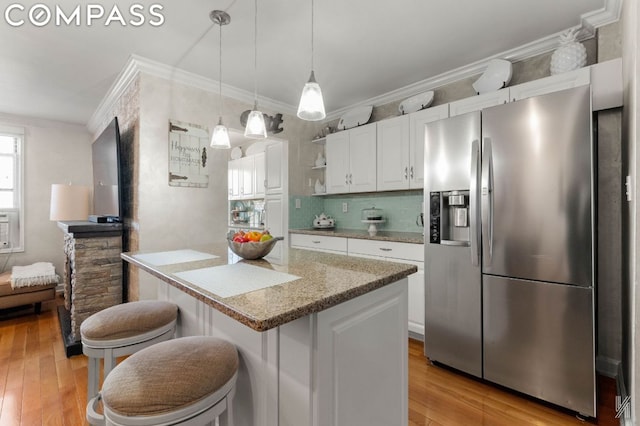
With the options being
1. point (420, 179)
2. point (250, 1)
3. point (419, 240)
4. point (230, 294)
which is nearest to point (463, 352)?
point (419, 240)

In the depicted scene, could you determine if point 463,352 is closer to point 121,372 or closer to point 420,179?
point 420,179

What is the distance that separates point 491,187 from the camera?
1.98 metres

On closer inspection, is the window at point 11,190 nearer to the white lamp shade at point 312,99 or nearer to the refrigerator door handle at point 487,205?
the white lamp shade at point 312,99

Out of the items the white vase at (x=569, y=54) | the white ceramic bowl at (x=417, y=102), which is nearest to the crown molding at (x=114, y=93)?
the white ceramic bowl at (x=417, y=102)

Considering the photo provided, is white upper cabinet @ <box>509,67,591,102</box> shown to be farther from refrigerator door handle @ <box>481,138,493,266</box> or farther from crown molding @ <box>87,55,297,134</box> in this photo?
crown molding @ <box>87,55,297,134</box>

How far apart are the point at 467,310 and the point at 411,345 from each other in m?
0.85

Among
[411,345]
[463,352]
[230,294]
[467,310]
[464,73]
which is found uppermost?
[464,73]

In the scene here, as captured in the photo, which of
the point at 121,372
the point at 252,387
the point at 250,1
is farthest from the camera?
the point at 250,1

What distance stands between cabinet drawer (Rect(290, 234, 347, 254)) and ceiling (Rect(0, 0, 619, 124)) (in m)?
1.73

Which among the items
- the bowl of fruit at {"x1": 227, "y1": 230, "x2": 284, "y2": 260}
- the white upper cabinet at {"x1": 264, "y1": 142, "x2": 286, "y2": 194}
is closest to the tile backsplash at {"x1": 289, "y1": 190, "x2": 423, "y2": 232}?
the white upper cabinet at {"x1": 264, "y1": 142, "x2": 286, "y2": 194}

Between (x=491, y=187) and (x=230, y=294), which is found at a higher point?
(x=491, y=187)

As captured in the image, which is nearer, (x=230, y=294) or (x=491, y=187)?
(x=230, y=294)

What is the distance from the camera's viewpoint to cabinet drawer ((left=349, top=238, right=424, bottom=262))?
105 inches

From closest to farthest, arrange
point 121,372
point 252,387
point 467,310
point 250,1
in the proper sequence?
1. point 121,372
2. point 252,387
3. point 250,1
4. point 467,310
